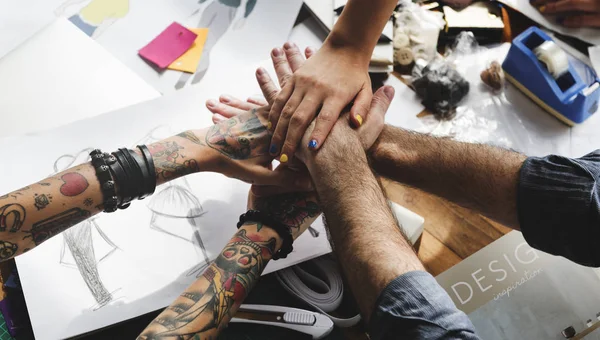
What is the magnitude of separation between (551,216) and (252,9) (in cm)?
75

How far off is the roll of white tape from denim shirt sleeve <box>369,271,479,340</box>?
593 mm

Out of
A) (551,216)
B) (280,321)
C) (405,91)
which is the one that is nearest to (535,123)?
(405,91)

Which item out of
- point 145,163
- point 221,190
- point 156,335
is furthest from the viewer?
point 221,190

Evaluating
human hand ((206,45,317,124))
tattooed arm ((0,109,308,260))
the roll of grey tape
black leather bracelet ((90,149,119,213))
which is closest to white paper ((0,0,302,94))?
human hand ((206,45,317,124))

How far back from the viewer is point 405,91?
109 cm

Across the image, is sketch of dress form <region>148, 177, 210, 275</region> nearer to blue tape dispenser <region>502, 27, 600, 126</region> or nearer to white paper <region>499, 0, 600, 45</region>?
blue tape dispenser <region>502, 27, 600, 126</region>

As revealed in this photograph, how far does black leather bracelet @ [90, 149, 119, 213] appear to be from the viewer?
0.79 meters

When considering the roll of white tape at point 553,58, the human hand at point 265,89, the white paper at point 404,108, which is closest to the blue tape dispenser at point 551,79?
the roll of white tape at point 553,58

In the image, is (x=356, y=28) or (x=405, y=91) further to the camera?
(x=405, y=91)

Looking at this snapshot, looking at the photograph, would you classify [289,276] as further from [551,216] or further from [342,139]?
[551,216]

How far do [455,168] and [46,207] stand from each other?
23.4 inches

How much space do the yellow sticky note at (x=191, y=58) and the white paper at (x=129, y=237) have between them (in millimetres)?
77

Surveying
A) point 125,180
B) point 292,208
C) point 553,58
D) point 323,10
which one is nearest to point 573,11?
point 553,58

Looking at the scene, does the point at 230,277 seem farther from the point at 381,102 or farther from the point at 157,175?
the point at 381,102
